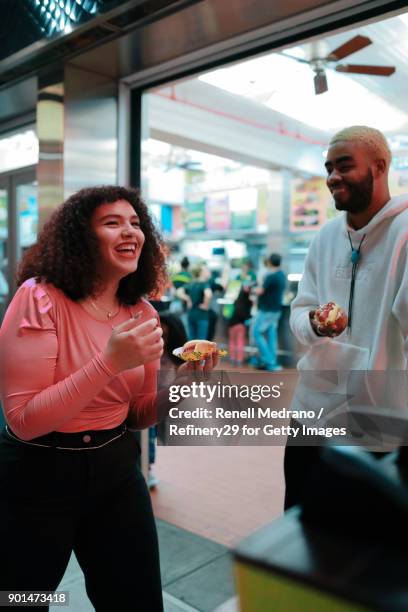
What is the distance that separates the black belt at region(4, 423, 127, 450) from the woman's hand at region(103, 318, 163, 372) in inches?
10.7

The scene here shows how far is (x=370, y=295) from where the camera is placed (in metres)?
1.62

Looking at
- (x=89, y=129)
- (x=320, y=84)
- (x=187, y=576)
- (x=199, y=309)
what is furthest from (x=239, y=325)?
(x=187, y=576)

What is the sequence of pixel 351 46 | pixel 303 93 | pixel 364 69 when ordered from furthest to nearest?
1. pixel 303 93
2. pixel 364 69
3. pixel 351 46

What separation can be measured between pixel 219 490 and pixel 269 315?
4.31 m

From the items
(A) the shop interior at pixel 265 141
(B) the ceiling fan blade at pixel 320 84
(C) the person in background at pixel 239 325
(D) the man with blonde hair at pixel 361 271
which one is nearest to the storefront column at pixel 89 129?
(A) the shop interior at pixel 265 141

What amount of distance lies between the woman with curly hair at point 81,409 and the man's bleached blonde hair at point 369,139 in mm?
748

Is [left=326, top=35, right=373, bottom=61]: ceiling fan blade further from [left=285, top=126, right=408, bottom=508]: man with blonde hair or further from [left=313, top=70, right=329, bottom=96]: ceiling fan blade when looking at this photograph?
[left=285, top=126, right=408, bottom=508]: man with blonde hair

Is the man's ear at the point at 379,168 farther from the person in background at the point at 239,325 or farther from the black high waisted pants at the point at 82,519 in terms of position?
the person in background at the point at 239,325

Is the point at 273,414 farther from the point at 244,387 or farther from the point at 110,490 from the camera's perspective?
the point at 110,490

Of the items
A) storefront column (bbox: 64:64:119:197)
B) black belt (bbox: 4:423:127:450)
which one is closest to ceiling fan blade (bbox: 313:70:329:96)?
storefront column (bbox: 64:64:119:197)

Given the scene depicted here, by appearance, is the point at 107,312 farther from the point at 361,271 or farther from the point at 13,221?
the point at 13,221

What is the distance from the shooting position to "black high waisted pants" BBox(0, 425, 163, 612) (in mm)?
1412

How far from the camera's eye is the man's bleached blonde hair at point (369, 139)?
5.53 feet

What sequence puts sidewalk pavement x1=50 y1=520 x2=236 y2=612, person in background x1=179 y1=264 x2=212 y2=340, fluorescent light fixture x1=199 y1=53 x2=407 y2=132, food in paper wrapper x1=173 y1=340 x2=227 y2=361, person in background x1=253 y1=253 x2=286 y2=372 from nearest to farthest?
food in paper wrapper x1=173 y1=340 x2=227 y2=361 < sidewalk pavement x1=50 y1=520 x2=236 y2=612 < fluorescent light fixture x1=199 y1=53 x2=407 y2=132 < person in background x1=253 y1=253 x2=286 y2=372 < person in background x1=179 y1=264 x2=212 y2=340
